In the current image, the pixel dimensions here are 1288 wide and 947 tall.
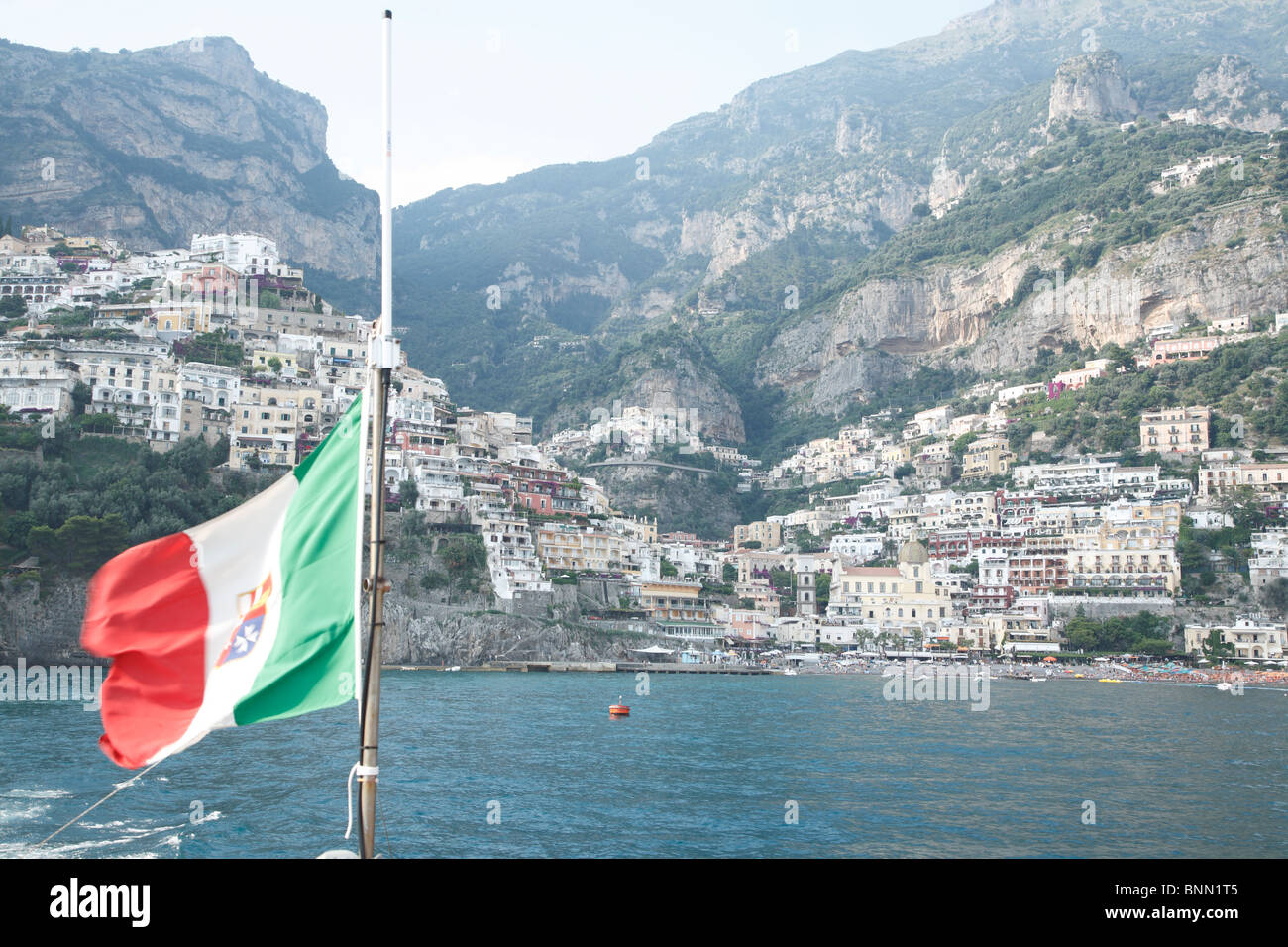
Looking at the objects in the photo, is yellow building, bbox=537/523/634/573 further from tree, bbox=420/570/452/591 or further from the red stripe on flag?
the red stripe on flag

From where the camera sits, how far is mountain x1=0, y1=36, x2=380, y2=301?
13238 cm

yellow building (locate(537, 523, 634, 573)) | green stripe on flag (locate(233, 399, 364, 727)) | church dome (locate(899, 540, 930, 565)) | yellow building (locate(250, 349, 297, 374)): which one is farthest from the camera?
church dome (locate(899, 540, 930, 565))

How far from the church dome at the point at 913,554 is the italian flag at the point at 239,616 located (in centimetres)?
9139

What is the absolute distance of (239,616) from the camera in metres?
5.91

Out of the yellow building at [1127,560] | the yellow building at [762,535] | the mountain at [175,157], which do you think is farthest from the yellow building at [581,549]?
the mountain at [175,157]

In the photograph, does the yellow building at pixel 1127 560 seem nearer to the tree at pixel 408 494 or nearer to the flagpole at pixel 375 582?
the tree at pixel 408 494

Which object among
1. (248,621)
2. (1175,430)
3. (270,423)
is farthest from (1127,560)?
(248,621)

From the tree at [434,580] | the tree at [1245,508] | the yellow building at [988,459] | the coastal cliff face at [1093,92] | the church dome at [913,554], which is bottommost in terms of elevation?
the tree at [434,580]

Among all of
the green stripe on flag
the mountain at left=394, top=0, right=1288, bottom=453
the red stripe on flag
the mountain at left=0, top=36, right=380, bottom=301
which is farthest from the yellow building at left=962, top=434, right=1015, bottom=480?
the red stripe on flag

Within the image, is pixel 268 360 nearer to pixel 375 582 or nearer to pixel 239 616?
pixel 239 616

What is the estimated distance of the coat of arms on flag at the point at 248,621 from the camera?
228 inches

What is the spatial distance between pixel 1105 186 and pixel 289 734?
128 meters
